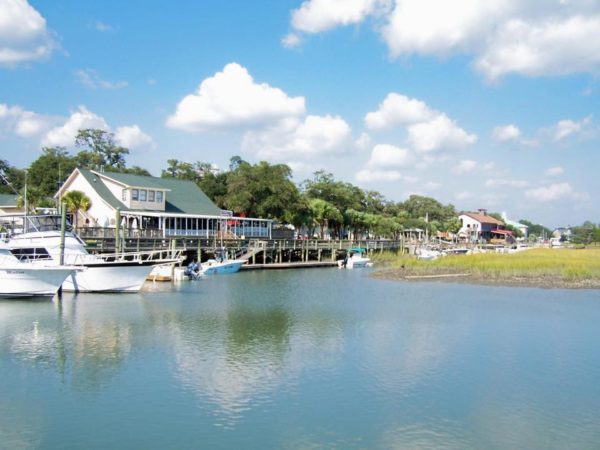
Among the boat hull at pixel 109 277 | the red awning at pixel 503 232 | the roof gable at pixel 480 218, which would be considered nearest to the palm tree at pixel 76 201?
the boat hull at pixel 109 277

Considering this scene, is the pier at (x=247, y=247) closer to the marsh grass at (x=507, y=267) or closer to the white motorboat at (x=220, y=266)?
the white motorboat at (x=220, y=266)

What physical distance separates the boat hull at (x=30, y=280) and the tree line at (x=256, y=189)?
28.6m

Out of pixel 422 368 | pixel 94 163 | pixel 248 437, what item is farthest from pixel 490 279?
pixel 94 163

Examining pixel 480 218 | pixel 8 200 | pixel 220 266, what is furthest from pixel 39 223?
pixel 480 218

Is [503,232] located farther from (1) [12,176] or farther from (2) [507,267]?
(1) [12,176]

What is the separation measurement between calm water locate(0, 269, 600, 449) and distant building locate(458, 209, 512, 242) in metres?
95.8

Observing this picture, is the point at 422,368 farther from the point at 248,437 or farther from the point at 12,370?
the point at 12,370

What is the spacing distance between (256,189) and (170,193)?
911 centimetres

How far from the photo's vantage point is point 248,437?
508 inches

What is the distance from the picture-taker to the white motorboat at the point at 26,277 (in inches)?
1147

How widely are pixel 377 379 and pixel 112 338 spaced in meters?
10.3

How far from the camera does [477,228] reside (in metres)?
126

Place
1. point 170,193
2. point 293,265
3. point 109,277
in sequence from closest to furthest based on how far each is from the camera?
point 109,277
point 293,265
point 170,193

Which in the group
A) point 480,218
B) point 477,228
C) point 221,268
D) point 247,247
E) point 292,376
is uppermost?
point 480,218
